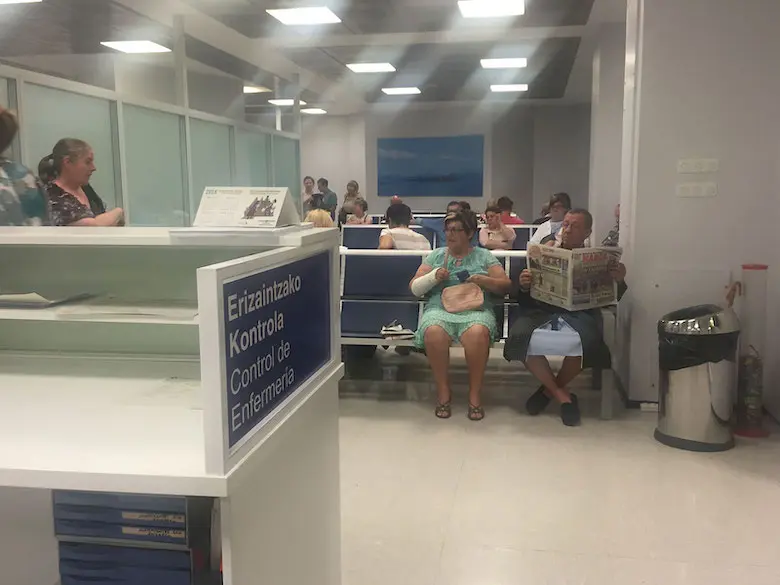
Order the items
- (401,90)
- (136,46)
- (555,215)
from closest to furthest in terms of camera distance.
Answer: (555,215) → (136,46) → (401,90)

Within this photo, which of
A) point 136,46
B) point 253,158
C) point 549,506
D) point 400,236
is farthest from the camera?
point 253,158

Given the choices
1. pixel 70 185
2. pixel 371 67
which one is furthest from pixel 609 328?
pixel 371 67

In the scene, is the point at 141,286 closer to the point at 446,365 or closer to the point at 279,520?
the point at 279,520

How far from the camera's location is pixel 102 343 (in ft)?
7.16

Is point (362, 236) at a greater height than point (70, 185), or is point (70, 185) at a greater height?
point (70, 185)

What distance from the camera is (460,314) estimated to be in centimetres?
404

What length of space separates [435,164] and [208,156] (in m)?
6.82

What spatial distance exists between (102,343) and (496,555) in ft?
4.84

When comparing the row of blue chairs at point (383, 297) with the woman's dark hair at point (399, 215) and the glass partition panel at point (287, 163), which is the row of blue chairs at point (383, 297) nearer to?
the woman's dark hair at point (399, 215)

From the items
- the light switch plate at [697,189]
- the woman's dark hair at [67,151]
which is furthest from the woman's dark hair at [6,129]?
the light switch plate at [697,189]

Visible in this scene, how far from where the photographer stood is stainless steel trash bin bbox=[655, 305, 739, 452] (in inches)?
135

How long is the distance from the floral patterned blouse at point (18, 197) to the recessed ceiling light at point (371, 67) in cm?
704

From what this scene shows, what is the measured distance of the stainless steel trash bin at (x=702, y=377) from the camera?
3418 mm

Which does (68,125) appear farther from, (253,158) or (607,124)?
(607,124)
